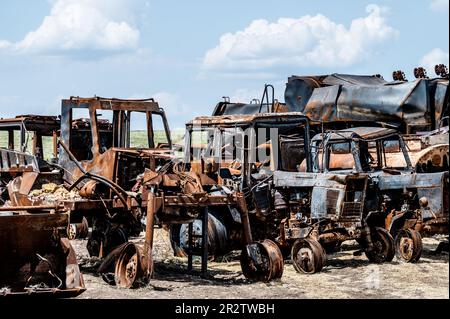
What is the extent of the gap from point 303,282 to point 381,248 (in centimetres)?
257

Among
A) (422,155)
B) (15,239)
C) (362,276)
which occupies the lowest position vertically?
(362,276)

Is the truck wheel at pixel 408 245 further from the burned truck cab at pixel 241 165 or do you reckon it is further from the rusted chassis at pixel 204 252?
the rusted chassis at pixel 204 252

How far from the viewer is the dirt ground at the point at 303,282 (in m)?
9.98

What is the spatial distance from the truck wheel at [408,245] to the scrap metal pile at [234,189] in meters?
0.02

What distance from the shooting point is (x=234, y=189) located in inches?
507

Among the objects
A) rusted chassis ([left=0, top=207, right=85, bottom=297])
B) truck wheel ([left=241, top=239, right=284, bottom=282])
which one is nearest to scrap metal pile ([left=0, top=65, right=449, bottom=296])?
truck wheel ([left=241, top=239, right=284, bottom=282])

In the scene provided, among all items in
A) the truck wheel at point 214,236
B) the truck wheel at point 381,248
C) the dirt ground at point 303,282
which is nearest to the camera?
the dirt ground at point 303,282

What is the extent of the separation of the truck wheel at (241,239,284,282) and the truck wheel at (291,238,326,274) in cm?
131

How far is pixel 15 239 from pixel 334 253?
284 inches

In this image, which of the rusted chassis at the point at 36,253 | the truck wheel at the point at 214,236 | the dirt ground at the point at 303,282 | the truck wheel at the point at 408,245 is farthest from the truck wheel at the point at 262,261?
the truck wheel at the point at 408,245

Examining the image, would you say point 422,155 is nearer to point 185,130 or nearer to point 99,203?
point 185,130

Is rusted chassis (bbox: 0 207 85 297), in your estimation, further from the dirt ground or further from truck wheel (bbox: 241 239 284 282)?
truck wheel (bbox: 241 239 284 282)

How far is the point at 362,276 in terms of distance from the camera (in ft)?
38.7
